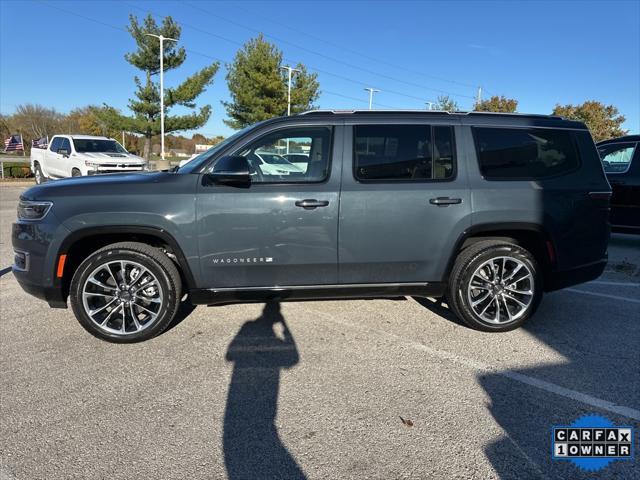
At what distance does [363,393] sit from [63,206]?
275cm

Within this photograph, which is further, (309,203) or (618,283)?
(618,283)

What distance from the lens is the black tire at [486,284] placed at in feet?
12.7

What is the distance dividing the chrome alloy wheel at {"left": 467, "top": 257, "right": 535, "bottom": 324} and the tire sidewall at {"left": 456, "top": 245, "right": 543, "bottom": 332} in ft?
0.10

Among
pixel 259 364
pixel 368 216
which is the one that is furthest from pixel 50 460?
pixel 368 216

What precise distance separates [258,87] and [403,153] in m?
29.7

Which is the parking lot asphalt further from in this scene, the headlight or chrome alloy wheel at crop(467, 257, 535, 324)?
the headlight

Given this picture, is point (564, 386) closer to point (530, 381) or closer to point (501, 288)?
point (530, 381)

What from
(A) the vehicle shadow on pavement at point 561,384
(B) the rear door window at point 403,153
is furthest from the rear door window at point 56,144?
(A) the vehicle shadow on pavement at point 561,384

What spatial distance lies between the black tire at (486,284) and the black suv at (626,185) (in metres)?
4.55

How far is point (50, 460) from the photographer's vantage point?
2291 mm

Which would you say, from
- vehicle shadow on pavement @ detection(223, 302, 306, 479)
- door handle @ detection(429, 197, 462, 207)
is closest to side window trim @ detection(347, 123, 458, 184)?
door handle @ detection(429, 197, 462, 207)

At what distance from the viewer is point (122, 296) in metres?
3.63

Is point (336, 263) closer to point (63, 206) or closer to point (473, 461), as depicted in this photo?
point (473, 461)

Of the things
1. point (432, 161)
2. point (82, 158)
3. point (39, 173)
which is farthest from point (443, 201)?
point (39, 173)
